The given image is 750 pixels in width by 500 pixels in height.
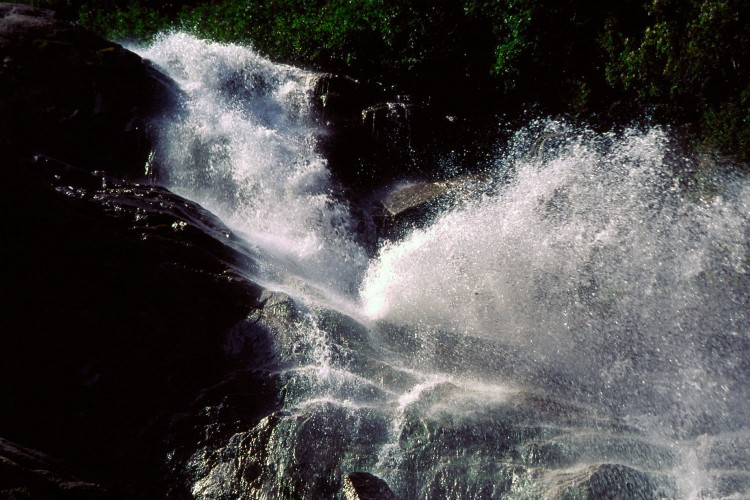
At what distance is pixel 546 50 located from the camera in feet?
30.6

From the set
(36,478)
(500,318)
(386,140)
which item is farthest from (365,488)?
(386,140)

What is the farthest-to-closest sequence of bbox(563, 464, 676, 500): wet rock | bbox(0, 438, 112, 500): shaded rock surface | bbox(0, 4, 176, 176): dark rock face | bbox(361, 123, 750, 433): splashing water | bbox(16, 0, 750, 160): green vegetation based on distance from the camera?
bbox(0, 4, 176, 176): dark rock face → bbox(16, 0, 750, 160): green vegetation → bbox(361, 123, 750, 433): splashing water → bbox(563, 464, 676, 500): wet rock → bbox(0, 438, 112, 500): shaded rock surface

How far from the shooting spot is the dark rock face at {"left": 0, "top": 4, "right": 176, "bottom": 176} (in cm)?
787

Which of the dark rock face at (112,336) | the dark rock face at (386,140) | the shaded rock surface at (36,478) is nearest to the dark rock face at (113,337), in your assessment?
the dark rock face at (112,336)

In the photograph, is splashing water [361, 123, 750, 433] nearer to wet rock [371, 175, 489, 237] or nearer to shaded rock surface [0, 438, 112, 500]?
wet rock [371, 175, 489, 237]

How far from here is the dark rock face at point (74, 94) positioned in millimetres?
7867

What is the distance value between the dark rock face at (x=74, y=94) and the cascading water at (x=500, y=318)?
21.0 inches

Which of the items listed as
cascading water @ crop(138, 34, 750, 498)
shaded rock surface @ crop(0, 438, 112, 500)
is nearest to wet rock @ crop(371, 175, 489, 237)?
cascading water @ crop(138, 34, 750, 498)

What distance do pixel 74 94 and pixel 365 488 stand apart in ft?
23.7

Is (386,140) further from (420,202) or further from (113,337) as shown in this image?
(113,337)

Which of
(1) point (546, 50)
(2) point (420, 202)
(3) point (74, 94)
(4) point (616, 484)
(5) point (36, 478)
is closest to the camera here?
(5) point (36, 478)

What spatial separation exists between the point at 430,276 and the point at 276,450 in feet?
9.83

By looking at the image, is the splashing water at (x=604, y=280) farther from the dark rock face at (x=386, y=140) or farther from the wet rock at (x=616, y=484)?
the dark rock face at (x=386, y=140)

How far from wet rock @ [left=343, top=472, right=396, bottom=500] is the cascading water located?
199mm
